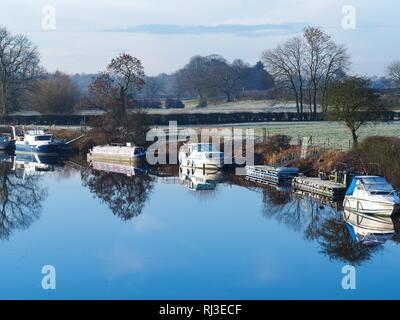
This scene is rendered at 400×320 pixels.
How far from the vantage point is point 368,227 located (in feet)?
75.2

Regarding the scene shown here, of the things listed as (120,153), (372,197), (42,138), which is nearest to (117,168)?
(120,153)

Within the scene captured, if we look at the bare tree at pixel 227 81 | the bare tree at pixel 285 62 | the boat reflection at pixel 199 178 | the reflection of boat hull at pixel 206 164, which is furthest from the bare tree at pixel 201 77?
the boat reflection at pixel 199 178

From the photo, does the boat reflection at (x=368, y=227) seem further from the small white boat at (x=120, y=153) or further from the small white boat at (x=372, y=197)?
the small white boat at (x=120, y=153)

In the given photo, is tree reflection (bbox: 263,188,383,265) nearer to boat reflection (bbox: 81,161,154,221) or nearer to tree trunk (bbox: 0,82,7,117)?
boat reflection (bbox: 81,161,154,221)

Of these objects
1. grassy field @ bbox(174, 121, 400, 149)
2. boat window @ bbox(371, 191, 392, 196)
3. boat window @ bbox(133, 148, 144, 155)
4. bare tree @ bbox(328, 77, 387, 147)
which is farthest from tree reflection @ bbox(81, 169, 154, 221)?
bare tree @ bbox(328, 77, 387, 147)

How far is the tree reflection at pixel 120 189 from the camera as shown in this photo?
27703mm

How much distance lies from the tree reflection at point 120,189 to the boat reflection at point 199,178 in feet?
6.20

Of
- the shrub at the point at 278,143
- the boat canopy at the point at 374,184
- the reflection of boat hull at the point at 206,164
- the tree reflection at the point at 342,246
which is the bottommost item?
the tree reflection at the point at 342,246

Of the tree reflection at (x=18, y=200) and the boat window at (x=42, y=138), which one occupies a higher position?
the boat window at (x=42, y=138)

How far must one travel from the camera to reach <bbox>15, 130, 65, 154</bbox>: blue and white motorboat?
51969 millimetres
